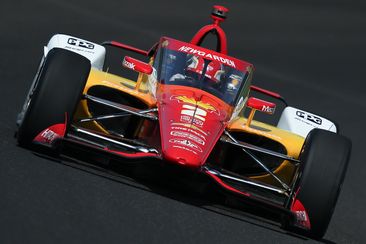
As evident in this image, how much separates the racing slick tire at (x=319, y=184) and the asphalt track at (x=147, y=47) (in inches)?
12.0

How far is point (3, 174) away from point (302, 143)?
139 inches

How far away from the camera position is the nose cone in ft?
34.3

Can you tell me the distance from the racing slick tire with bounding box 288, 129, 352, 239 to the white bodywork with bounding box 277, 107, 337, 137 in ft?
9.71

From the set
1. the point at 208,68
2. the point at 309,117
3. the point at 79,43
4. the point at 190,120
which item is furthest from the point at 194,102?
the point at 79,43

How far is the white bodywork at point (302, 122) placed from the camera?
13.9 metres

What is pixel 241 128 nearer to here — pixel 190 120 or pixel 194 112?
pixel 194 112

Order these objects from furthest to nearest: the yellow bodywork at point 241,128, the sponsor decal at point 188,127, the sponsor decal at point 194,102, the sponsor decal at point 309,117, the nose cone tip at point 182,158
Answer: the sponsor decal at point 309,117
the yellow bodywork at point 241,128
the sponsor decal at point 194,102
the sponsor decal at point 188,127
the nose cone tip at point 182,158

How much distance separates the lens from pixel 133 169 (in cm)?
1123

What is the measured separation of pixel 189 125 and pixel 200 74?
4.70ft

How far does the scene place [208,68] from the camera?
1238 centimetres

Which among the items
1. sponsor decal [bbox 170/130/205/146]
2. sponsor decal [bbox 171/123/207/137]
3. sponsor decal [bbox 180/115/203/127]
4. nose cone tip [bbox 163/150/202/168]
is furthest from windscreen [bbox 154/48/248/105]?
nose cone tip [bbox 163/150/202/168]

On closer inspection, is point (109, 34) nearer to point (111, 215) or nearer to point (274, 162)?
point (274, 162)

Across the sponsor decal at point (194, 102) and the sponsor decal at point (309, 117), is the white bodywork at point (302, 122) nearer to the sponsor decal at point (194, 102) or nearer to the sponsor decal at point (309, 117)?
the sponsor decal at point (309, 117)

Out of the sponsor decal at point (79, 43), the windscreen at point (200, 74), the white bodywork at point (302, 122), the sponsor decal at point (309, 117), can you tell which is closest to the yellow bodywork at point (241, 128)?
the windscreen at point (200, 74)
